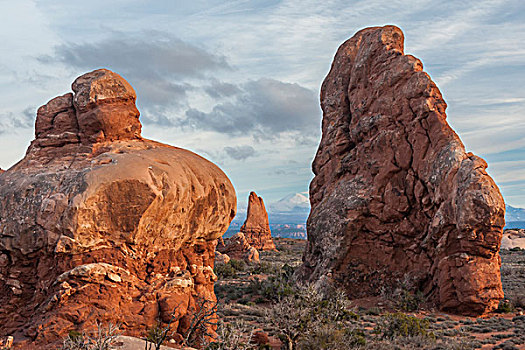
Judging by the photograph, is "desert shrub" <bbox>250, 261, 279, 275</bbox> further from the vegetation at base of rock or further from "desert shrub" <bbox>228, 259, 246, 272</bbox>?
the vegetation at base of rock

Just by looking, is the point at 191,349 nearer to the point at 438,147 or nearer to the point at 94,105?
the point at 94,105

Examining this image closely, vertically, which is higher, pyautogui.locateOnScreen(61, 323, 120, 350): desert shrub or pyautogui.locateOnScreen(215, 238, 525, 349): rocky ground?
pyautogui.locateOnScreen(61, 323, 120, 350): desert shrub

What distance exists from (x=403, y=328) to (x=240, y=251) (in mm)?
24644

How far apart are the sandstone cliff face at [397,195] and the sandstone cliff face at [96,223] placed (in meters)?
10.8

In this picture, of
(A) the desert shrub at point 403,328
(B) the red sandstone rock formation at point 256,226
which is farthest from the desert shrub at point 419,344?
(B) the red sandstone rock formation at point 256,226

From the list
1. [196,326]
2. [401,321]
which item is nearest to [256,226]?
[401,321]

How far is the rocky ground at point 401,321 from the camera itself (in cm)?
1230

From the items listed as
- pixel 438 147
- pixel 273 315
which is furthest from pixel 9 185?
pixel 438 147

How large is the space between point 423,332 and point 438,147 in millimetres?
8465

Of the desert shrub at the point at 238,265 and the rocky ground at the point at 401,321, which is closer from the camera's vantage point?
the rocky ground at the point at 401,321

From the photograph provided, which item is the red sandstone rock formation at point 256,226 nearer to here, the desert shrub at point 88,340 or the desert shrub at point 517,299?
the desert shrub at point 517,299

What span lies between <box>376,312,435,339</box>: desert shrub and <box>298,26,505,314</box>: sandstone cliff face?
12.3ft

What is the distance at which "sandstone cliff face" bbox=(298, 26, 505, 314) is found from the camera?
16.1 m

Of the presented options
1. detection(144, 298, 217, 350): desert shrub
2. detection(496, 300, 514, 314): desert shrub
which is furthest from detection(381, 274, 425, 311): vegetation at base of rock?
detection(144, 298, 217, 350): desert shrub
